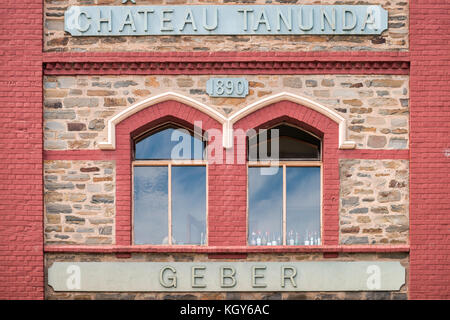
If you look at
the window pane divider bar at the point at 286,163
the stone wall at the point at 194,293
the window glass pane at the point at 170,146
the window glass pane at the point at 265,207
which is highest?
the window glass pane at the point at 170,146

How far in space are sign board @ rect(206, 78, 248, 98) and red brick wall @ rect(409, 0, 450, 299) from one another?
2736mm

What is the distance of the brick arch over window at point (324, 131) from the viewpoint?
908 centimetres

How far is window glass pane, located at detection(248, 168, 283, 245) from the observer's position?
925 centimetres

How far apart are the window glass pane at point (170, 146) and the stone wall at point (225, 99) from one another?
67 centimetres

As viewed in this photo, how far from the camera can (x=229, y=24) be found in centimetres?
925

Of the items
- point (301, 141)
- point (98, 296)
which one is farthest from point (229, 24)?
point (98, 296)

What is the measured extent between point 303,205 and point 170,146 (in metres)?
2.42

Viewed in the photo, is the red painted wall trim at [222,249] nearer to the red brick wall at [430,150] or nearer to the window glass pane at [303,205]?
the window glass pane at [303,205]

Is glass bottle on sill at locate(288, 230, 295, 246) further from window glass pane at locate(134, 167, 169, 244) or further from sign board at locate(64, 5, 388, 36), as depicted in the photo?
sign board at locate(64, 5, 388, 36)

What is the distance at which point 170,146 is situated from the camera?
31.0ft

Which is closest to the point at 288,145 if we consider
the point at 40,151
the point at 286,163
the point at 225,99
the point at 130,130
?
the point at 286,163

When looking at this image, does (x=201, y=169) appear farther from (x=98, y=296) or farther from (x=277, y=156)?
(x=98, y=296)

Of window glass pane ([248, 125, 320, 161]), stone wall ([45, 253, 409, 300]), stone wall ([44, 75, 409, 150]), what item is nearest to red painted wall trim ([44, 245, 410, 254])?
stone wall ([45, 253, 409, 300])

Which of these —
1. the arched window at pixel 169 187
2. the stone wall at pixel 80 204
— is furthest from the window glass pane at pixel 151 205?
the stone wall at pixel 80 204
